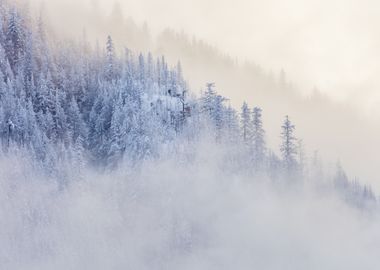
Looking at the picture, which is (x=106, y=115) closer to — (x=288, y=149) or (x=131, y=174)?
(x=131, y=174)

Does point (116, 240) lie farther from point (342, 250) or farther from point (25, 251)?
point (342, 250)

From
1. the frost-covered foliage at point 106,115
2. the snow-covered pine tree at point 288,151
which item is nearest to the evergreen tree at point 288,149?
the snow-covered pine tree at point 288,151

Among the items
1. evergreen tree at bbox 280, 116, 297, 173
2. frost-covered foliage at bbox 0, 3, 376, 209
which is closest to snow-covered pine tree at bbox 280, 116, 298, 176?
evergreen tree at bbox 280, 116, 297, 173

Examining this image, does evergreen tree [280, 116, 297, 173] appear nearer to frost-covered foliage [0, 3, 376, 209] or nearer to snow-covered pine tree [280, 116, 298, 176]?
snow-covered pine tree [280, 116, 298, 176]

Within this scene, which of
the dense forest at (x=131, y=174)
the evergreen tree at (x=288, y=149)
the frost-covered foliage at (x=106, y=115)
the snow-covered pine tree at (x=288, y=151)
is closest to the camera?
the dense forest at (x=131, y=174)

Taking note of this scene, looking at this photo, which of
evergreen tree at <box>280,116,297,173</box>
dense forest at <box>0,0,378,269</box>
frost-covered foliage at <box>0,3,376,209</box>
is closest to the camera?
dense forest at <box>0,0,378,269</box>

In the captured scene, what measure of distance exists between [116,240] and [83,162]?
64.7ft

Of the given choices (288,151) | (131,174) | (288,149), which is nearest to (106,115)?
(131,174)

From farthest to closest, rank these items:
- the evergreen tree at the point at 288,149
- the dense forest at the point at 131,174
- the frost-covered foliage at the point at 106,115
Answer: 1. the evergreen tree at the point at 288,149
2. the frost-covered foliage at the point at 106,115
3. the dense forest at the point at 131,174

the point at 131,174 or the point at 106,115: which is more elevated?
the point at 106,115

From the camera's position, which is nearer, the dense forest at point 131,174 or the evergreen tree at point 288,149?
the dense forest at point 131,174

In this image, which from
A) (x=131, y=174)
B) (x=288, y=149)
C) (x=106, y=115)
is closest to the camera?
(x=131, y=174)

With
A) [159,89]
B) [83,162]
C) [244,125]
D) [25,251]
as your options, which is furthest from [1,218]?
[244,125]

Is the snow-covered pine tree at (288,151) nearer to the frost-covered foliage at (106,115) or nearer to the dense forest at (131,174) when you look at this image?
the frost-covered foliage at (106,115)
